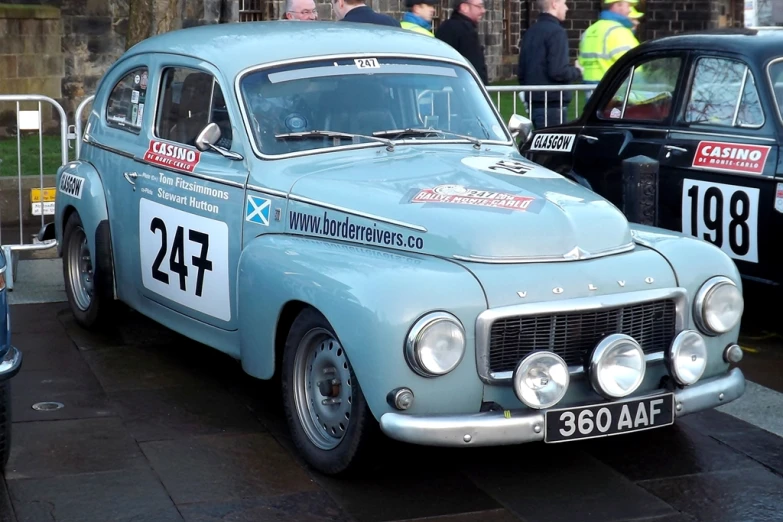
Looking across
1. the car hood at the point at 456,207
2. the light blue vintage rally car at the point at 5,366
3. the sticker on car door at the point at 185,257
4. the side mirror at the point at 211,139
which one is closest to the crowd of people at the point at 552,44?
the sticker on car door at the point at 185,257

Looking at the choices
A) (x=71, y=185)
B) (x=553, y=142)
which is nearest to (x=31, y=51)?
(x=553, y=142)

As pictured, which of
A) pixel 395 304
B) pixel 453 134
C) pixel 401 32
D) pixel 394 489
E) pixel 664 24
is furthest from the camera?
pixel 664 24

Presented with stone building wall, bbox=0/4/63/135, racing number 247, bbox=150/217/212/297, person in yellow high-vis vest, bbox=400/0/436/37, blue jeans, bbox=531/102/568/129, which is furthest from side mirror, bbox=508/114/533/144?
stone building wall, bbox=0/4/63/135

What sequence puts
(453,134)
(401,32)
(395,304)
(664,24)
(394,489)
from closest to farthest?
(395,304) < (394,489) < (453,134) < (401,32) < (664,24)

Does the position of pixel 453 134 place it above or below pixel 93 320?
above

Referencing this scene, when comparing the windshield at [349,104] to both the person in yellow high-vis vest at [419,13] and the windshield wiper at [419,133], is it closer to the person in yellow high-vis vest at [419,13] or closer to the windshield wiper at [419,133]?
the windshield wiper at [419,133]

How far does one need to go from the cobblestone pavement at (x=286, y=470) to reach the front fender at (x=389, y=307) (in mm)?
435

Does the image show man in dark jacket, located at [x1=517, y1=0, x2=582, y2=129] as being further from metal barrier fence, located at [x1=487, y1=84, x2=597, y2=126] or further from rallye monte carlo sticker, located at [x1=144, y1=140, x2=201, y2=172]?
rallye monte carlo sticker, located at [x1=144, y1=140, x2=201, y2=172]

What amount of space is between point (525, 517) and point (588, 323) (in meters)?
0.80

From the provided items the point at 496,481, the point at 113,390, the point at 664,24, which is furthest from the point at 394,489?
the point at 664,24

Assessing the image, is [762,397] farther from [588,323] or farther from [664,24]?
[664,24]

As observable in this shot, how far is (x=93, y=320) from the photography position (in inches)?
297

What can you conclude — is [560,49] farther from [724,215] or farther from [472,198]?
[472,198]

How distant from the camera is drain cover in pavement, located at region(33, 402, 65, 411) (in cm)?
616
